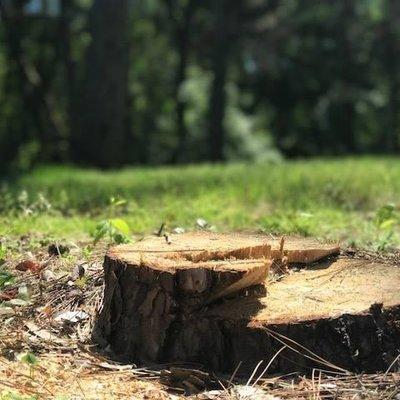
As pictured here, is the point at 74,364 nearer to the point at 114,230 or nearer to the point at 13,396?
the point at 13,396

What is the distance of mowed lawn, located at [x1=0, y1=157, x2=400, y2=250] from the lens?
5.93 metres

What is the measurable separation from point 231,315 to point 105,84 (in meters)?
10.5

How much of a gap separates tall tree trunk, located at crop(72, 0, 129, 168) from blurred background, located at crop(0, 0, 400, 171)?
4.42 m

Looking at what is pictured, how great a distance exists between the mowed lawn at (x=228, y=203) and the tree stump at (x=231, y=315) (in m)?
1.45

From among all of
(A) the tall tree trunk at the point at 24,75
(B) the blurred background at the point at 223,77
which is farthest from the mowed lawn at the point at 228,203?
(A) the tall tree trunk at the point at 24,75

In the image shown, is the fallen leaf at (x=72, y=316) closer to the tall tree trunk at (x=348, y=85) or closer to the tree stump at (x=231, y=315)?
the tree stump at (x=231, y=315)

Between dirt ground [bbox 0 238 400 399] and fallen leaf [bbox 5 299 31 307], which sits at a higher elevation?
fallen leaf [bbox 5 299 31 307]

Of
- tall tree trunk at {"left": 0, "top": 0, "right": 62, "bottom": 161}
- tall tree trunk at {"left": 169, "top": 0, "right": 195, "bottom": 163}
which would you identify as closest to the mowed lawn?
tall tree trunk at {"left": 0, "top": 0, "right": 62, "bottom": 161}

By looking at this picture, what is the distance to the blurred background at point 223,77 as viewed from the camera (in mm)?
20766

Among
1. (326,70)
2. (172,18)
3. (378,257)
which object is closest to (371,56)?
(326,70)

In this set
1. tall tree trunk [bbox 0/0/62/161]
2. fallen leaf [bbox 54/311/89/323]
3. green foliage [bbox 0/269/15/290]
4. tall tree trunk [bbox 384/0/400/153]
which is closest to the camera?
fallen leaf [bbox 54/311/89/323]

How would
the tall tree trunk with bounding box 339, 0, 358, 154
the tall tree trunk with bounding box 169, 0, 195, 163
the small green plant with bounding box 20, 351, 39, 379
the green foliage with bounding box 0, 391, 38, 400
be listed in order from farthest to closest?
the tall tree trunk with bounding box 339, 0, 358, 154 → the tall tree trunk with bounding box 169, 0, 195, 163 → the small green plant with bounding box 20, 351, 39, 379 → the green foliage with bounding box 0, 391, 38, 400

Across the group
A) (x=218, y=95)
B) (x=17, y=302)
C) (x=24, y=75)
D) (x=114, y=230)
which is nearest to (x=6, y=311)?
(x=17, y=302)

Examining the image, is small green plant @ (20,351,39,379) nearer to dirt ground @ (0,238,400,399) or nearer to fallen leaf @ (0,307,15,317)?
dirt ground @ (0,238,400,399)
